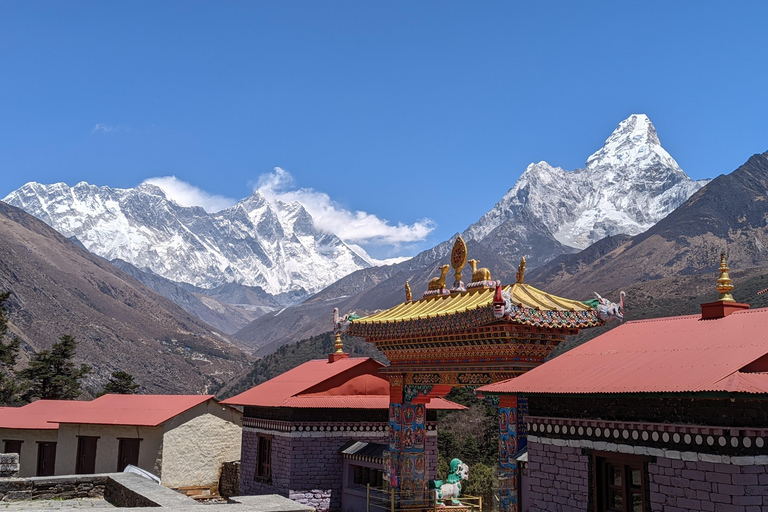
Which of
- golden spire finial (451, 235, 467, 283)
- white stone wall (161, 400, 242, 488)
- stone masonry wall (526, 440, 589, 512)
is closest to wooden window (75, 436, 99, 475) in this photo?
white stone wall (161, 400, 242, 488)

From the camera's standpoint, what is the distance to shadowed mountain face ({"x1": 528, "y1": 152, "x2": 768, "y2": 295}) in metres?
148

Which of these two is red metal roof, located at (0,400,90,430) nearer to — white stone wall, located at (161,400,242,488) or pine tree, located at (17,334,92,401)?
white stone wall, located at (161,400,242,488)

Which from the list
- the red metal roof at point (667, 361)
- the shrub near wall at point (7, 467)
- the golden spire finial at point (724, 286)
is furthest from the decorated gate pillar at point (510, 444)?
the shrub near wall at point (7, 467)

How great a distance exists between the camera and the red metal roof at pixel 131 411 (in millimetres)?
24781

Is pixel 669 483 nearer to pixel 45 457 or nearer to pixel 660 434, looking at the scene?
pixel 660 434

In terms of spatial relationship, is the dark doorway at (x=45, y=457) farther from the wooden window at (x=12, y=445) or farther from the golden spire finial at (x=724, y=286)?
the golden spire finial at (x=724, y=286)

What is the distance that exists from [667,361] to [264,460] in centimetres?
1473

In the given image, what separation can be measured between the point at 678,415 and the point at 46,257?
180m

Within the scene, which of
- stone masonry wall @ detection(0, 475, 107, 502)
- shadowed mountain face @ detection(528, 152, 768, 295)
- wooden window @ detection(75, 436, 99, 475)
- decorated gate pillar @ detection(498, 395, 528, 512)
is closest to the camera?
stone masonry wall @ detection(0, 475, 107, 502)

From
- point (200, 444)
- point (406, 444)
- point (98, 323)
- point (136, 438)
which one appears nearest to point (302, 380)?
point (200, 444)

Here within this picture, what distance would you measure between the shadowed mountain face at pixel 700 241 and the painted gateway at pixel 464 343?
13093cm

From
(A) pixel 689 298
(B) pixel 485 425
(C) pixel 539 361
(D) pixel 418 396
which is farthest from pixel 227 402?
(A) pixel 689 298

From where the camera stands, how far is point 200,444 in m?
25.7

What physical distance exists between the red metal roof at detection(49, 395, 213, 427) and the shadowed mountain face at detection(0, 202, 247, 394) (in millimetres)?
Result: 68289
